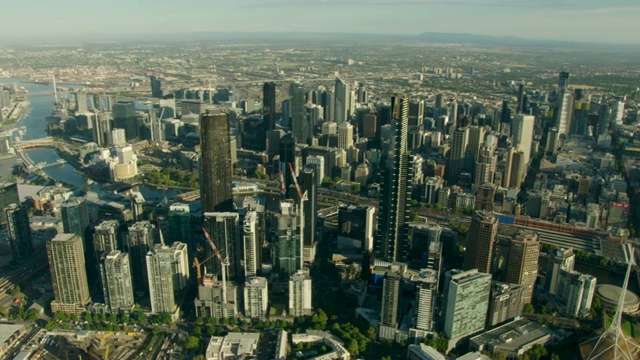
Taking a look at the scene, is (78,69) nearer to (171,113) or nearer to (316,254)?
(171,113)

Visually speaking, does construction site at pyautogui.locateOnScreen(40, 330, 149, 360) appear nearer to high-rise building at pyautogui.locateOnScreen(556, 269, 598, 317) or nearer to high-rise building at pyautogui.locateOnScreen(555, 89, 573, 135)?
high-rise building at pyautogui.locateOnScreen(556, 269, 598, 317)

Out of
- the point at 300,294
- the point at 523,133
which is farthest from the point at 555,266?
the point at 523,133

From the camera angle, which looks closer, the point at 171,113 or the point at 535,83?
the point at 171,113

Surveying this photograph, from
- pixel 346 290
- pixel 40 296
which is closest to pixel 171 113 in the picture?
pixel 40 296

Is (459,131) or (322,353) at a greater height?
(459,131)

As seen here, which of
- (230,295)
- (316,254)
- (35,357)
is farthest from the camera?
(316,254)

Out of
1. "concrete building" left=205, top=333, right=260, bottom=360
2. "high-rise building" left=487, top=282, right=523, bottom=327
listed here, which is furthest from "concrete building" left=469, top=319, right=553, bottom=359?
"concrete building" left=205, top=333, right=260, bottom=360

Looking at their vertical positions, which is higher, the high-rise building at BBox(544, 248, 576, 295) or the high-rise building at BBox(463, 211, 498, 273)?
the high-rise building at BBox(463, 211, 498, 273)
